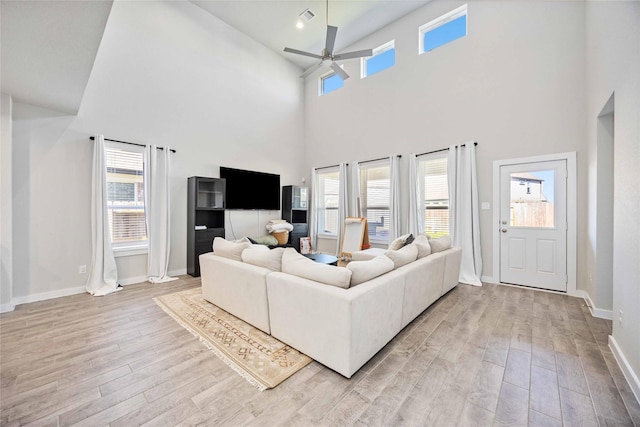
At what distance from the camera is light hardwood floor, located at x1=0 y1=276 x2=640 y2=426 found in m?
1.48

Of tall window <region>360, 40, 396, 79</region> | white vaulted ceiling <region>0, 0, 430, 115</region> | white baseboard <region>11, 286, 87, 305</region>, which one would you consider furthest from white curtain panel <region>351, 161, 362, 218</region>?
white baseboard <region>11, 286, 87, 305</region>

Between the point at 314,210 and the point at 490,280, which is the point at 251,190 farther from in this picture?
the point at 490,280

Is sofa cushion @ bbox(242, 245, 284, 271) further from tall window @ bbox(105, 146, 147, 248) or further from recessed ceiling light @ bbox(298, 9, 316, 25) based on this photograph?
recessed ceiling light @ bbox(298, 9, 316, 25)

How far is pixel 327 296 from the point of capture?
1.84 meters

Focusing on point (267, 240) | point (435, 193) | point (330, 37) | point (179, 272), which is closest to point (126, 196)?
point (179, 272)

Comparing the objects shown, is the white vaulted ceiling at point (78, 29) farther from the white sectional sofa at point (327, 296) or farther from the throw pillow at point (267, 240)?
the throw pillow at point (267, 240)

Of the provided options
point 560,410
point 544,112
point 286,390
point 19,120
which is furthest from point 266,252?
point 544,112

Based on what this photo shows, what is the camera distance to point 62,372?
188 centimetres

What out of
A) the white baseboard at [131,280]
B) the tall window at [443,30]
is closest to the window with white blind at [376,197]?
the tall window at [443,30]

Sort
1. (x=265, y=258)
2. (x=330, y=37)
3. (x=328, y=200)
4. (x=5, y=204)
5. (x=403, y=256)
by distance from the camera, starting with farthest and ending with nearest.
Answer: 1. (x=328, y=200)
2. (x=330, y=37)
3. (x=5, y=204)
4. (x=403, y=256)
5. (x=265, y=258)

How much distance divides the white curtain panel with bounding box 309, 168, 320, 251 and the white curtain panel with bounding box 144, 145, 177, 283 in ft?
10.9

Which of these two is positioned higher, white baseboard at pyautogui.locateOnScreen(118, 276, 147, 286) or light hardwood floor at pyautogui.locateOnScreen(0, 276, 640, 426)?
white baseboard at pyautogui.locateOnScreen(118, 276, 147, 286)

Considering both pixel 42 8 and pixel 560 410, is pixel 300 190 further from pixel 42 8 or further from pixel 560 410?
pixel 560 410

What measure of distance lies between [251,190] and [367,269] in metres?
4.38
